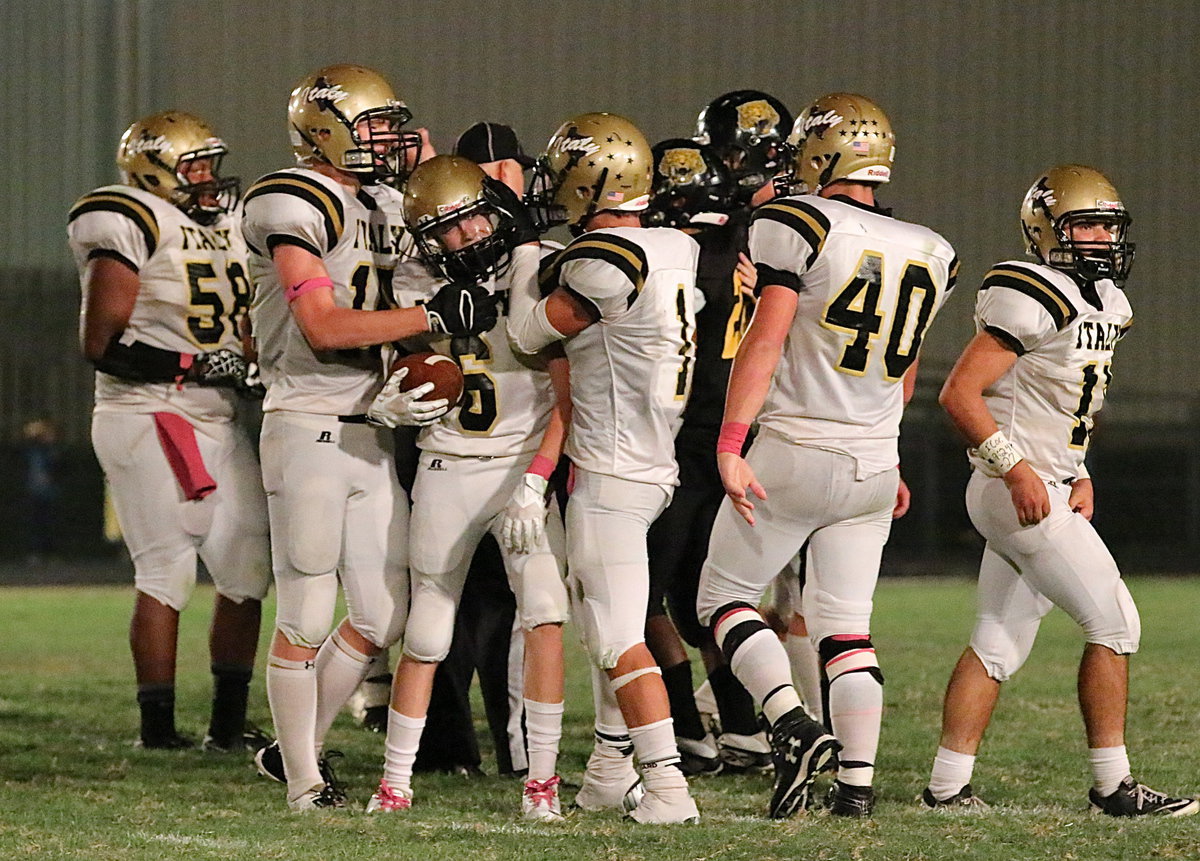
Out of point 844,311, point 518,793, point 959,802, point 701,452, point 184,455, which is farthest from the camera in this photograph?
point 184,455

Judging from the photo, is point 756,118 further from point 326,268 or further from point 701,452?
point 326,268

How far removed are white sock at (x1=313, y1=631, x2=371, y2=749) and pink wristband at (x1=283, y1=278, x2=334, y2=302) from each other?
883mm

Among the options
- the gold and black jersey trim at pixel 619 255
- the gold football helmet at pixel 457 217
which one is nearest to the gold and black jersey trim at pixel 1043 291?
the gold and black jersey trim at pixel 619 255

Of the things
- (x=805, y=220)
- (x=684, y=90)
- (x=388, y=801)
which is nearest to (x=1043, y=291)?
(x=805, y=220)

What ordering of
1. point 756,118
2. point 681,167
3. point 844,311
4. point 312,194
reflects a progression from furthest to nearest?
1. point 756,118
2. point 681,167
3. point 312,194
4. point 844,311

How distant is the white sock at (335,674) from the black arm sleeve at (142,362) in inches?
48.7

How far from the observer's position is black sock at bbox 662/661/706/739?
4832 millimetres

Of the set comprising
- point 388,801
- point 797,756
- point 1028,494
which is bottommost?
point 388,801

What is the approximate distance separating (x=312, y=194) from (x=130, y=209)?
1281mm

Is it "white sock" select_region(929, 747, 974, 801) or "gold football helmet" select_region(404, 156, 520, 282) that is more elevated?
"gold football helmet" select_region(404, 156, 520, 282)

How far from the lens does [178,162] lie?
203 inches

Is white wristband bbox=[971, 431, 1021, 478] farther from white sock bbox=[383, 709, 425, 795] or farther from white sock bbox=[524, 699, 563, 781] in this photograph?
white sock bbox=[383, 709, 425, 795]

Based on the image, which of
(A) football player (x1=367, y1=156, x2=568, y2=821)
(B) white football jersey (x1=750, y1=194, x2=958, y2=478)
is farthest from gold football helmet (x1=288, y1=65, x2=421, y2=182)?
(B) white football jersey (x1=750, y1=194, x2=958, y2=478)

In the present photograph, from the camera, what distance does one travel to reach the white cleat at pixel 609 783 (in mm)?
4145
